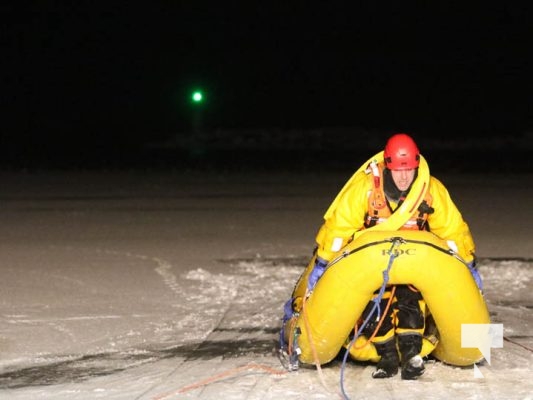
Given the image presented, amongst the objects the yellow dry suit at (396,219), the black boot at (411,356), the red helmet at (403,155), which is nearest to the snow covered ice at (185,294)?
the black boot at (411,356)

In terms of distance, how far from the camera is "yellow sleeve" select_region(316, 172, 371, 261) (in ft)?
18.2

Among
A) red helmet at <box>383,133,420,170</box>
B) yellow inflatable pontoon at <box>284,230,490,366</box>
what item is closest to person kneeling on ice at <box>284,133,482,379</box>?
red helmet at <box>383,133,420,170</box>

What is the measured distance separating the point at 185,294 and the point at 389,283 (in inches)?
130

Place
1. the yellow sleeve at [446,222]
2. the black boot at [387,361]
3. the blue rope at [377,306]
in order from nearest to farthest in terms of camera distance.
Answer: the blue rope at [377,306] < the black boot at [387,361] < the yellow sleeve at [446,222]

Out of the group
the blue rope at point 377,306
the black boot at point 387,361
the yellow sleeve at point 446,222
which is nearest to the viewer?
the blue rope at point 377,306

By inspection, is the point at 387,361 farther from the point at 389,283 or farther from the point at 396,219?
the point at 396,219

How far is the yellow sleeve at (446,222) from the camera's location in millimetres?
5590

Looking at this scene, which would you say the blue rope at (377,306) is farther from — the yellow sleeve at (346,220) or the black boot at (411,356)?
the yellow sleeve at (346,220)

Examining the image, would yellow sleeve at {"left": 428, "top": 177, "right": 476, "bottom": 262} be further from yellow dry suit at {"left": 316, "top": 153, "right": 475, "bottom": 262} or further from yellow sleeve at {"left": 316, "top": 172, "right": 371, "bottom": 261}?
yellow sleeve at {"left": 316, "top": 172, "right": 371, "bottom": 261}

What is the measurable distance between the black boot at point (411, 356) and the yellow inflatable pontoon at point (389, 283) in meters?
0.16

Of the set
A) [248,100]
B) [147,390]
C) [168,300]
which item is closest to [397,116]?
[248,100]

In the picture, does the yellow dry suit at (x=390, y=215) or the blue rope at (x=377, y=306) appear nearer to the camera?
the blue rope at (x=377, y=306)

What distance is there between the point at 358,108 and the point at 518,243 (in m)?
33.8

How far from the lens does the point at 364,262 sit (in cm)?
511
